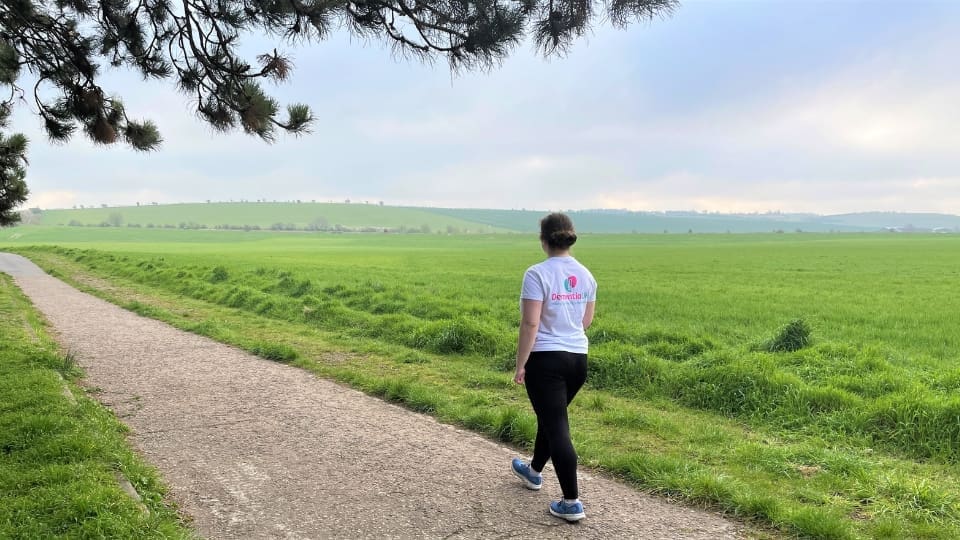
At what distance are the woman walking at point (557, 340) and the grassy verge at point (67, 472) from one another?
2.20 m

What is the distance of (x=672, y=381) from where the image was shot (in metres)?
7.00

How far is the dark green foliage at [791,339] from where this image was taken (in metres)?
8.14

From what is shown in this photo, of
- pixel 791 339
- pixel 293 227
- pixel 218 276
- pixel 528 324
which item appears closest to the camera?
pixel 528 324

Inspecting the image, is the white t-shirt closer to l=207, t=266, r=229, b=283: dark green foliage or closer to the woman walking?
the woman walking

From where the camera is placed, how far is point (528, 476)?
165 inches

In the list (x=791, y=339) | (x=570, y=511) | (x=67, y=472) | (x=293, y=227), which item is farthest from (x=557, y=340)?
(x=293, y=227)

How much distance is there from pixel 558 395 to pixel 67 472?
10.4 ft

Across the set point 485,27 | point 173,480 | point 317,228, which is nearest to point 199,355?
point 173,480

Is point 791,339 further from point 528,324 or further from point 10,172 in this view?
point 10,172

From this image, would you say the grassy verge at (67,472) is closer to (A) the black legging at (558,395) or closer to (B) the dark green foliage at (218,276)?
(A) the black legging at (558,395)

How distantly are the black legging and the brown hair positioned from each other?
68 centimetres

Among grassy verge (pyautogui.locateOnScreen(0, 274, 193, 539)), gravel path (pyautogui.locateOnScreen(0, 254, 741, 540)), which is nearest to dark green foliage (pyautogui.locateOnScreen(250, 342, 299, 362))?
gravel path (pyautogui.locateOnScreen(0, 254, 741, 540))

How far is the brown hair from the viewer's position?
3.67m

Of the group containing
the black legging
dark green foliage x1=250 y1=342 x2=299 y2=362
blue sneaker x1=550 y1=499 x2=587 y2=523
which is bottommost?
dark green foliage x1=250 y1=342 x2=299 y2=362
